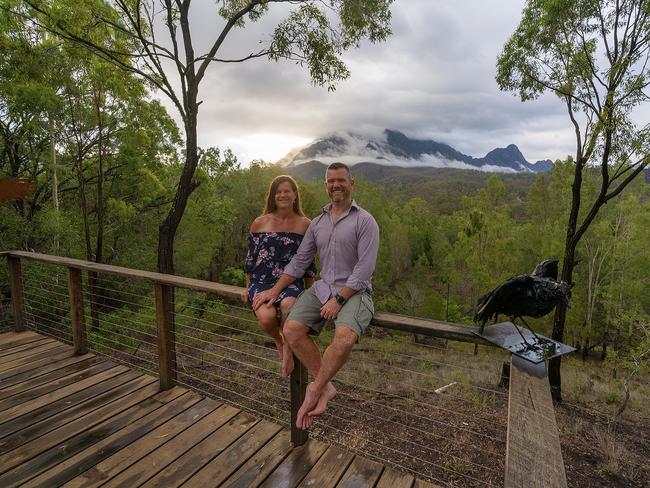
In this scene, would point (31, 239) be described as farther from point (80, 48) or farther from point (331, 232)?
point (331, 232)

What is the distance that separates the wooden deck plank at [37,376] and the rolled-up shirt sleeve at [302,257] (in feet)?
9.22

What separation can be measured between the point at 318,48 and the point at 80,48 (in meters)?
4.85

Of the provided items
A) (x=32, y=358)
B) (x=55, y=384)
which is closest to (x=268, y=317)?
(x=55, y=384)

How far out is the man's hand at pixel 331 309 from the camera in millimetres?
2137

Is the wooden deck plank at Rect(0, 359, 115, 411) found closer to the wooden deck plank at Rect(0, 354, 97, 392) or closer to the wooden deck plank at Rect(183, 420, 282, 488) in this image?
the wooden deck plank at Rect(0, 354, 97, 392)

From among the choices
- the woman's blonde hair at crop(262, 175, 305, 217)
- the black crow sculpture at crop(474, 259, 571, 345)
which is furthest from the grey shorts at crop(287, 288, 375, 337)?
the woman's blonde hair at crop(262, 175, 305, 217)

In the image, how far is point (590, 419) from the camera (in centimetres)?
720

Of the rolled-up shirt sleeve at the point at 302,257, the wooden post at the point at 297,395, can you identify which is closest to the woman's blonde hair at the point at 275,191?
the rolled-up shirt sleeve at the point at 302,257

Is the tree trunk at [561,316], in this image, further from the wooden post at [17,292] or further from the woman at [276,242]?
the wooden post at [17,292]

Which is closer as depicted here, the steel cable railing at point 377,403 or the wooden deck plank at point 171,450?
the wooden deck plank at point 171,450

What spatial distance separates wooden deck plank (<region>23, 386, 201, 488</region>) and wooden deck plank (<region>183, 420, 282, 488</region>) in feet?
2.19

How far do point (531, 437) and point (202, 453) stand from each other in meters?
2.01

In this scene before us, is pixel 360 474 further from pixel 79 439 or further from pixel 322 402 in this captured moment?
pixel 79 439

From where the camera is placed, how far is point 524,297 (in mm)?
1859
